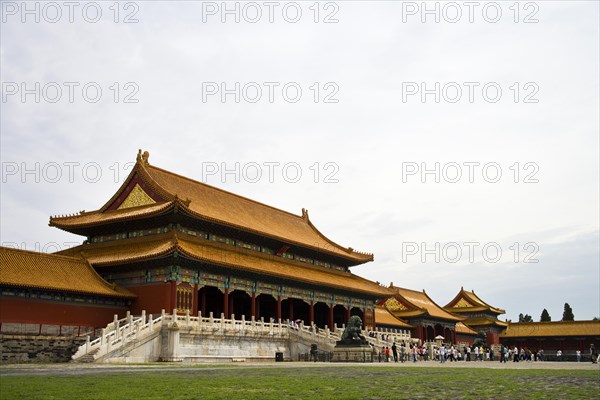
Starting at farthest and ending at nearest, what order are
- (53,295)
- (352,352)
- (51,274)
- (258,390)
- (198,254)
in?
(198,254), (352,352), (51,274), (53,295), (258,390)

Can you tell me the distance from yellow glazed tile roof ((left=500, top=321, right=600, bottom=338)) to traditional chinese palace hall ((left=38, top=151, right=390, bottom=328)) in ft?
117

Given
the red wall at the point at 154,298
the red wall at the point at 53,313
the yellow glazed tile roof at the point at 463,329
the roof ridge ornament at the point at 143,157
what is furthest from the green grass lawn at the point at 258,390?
the yellow glazed tile roof at the point at 463,329

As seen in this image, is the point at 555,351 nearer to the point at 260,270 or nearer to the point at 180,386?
the point at 260,270

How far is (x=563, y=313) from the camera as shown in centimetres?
9806

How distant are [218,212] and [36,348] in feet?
62.9

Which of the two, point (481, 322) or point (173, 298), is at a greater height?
point (173, 298)

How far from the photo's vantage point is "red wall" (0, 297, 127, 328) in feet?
104

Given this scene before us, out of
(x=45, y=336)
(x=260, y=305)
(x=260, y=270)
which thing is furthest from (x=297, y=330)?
(x=45, y=336)

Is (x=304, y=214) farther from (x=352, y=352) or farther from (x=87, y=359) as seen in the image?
(x=87, y=359)

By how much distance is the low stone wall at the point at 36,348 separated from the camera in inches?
1168

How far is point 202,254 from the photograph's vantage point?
39.9 m

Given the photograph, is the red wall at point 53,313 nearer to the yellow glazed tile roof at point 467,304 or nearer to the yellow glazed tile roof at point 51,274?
the yellow glazed tile roof at point 51,274

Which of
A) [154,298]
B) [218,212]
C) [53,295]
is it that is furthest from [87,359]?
[218,212]

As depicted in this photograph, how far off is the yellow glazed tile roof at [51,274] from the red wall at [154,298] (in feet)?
2.89
